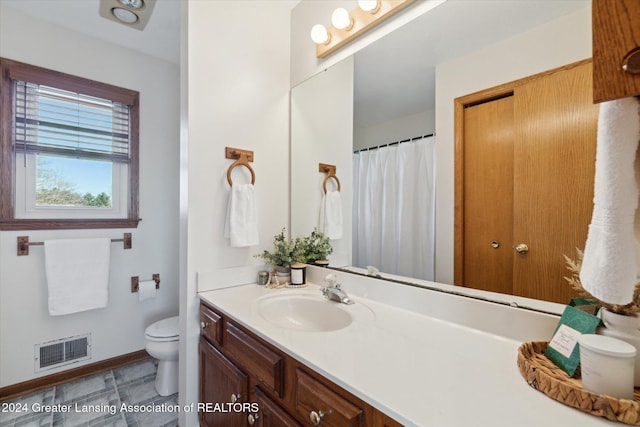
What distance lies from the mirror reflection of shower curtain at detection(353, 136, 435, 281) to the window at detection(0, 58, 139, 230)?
1.91 metres

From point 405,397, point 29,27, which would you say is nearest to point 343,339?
point 405,397

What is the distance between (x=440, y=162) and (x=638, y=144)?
68 centimetres

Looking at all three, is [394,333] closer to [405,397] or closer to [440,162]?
[405,397]

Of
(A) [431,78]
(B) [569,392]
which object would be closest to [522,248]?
(B) [569,392]

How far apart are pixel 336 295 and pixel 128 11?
220 centimetres

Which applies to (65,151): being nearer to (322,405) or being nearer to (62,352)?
(62,352)

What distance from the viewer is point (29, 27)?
6.17 ft

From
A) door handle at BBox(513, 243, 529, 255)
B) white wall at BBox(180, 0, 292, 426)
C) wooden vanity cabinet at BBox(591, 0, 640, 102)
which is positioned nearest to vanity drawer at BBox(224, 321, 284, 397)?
white wall at BBox(180, 0, 292, 426)

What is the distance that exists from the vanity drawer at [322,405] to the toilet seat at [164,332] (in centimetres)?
139

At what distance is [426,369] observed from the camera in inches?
27.9

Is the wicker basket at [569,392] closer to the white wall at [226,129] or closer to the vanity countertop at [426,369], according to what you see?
the vanity countertop at [426,369]

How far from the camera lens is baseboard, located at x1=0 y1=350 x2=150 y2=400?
1.83 m

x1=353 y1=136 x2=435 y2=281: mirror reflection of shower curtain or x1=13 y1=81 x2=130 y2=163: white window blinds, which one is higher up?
x1=13 y1=81 x2=130 y2=163: white window blinds

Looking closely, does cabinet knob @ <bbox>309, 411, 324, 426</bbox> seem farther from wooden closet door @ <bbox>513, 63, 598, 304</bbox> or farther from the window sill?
the window sill
